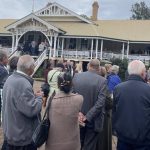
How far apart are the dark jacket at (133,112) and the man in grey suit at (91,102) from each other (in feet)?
4.28

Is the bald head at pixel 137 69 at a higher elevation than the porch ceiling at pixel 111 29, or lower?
lower

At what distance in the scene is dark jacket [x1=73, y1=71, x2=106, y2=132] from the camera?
7.77m

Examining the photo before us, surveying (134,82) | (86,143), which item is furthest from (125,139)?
(86,143)

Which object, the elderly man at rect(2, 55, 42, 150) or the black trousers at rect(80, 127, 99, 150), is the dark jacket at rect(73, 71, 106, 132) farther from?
the elderly man at rect(2, 55, 42, 150)

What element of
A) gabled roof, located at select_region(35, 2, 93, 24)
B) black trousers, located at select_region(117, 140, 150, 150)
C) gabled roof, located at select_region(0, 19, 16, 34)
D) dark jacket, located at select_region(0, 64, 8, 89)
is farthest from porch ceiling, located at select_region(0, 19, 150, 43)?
black trousers, located at select_region(117, 140, 150, 150)

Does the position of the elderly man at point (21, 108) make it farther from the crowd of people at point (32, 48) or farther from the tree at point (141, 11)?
the tree at point (141, 11)

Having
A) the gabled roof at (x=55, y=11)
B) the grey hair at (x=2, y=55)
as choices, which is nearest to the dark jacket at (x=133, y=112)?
the grey hair at (x=2, y=55)

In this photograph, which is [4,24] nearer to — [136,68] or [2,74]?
[2,74]

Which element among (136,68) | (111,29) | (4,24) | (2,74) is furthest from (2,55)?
(4,24)

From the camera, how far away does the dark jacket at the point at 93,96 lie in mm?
7766

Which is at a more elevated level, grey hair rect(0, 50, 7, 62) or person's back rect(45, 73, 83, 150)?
grey hair rect(0, 50, 7, 62)

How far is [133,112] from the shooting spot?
6246 millimetres

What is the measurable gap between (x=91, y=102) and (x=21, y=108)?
→ 7.42 feet

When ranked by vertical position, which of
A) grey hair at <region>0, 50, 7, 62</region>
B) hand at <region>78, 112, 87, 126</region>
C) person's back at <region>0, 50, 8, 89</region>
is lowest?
hand at <region>78, 112, 87, 126</region>
